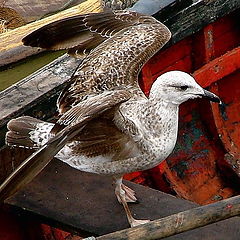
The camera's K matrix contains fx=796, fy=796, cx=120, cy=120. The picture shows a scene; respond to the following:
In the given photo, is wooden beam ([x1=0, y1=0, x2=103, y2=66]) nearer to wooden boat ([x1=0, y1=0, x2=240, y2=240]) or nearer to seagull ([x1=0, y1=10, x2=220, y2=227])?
wooden boat ([x1=0, y1=0, x2=240, y2=240])

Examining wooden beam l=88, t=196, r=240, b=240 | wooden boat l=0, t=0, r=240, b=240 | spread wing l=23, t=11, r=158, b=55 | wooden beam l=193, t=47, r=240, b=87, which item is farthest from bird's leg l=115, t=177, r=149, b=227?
wooden beam l=193, t=47, r=240, b=87

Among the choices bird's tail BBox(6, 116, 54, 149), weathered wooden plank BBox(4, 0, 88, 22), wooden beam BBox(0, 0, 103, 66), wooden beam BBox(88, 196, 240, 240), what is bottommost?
weathered wooden plank BBox(4, 0, 88, 22)

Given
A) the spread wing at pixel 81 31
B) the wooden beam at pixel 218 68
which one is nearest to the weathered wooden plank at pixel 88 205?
the spread wing at pixel 81 31

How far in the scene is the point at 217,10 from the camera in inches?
204

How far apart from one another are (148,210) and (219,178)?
1.63 metres

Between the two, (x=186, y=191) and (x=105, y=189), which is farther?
(x=186, y=191)

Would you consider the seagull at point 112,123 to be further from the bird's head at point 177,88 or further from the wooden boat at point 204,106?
the wooden boat at point 204,106

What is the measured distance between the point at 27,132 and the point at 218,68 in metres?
2.02

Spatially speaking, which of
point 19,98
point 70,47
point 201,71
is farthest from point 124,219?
point 201,71

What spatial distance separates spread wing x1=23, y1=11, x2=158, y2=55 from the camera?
14.2 feet

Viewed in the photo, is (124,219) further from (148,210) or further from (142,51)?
(142,51)

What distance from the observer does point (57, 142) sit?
10.1 feet

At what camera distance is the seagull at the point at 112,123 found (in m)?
3.17

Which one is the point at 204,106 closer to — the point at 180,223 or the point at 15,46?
the point at 180,223
